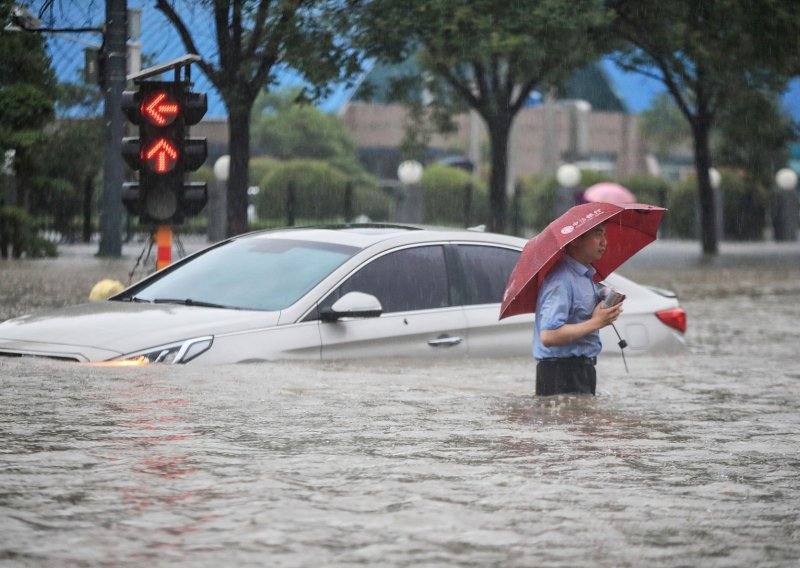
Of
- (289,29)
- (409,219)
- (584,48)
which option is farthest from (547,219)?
(289,29)

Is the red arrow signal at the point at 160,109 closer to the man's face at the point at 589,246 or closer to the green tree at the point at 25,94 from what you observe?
the man's face at the point at 589,246

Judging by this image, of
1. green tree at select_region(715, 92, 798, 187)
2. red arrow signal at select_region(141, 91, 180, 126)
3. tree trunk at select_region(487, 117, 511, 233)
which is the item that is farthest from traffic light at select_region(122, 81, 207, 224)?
green tree at select_region(715, 92, 798, 187)

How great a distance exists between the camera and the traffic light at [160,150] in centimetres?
1405

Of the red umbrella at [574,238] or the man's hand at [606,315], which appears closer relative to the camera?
the man's hand at [606,315]

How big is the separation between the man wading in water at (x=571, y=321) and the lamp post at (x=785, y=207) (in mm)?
45858

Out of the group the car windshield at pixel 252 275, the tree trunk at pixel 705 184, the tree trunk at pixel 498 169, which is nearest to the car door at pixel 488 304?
the car windshield at pixel 252 275

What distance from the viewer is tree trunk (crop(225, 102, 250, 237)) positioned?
25.9 meters

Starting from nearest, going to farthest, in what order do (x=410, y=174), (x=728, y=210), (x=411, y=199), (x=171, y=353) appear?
(x=171, y=353), (x=410, y=174), (x=411, y=199), (x=728, y=210)

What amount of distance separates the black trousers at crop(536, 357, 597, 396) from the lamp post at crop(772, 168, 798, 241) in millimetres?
45851

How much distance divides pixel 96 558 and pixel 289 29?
19738 millimetres

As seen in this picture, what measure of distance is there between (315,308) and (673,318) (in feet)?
10.2

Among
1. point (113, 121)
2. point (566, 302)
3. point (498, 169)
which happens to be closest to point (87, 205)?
point (498, 169)

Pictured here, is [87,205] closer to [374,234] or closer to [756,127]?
[756,127]

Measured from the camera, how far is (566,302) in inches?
339
